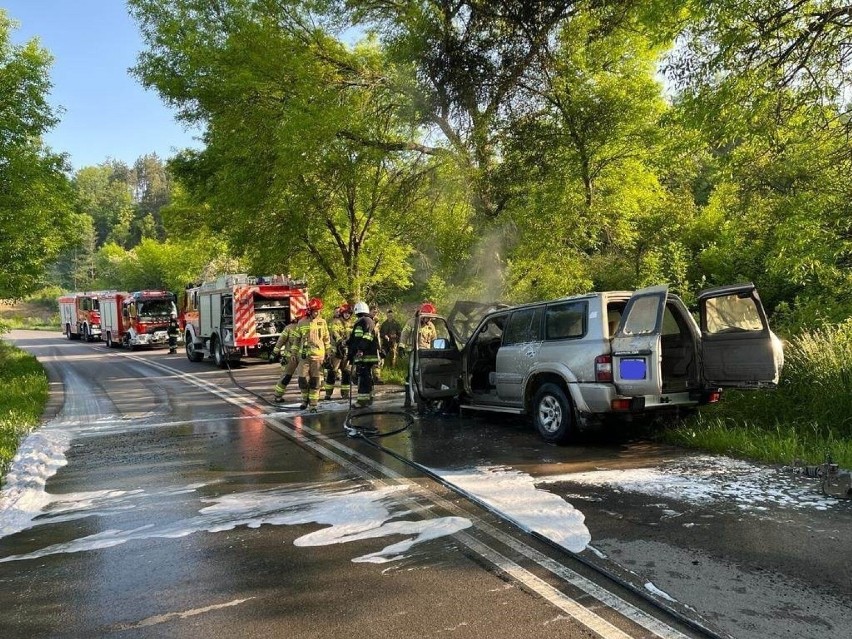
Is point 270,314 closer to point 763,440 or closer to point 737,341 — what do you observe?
point 737,341

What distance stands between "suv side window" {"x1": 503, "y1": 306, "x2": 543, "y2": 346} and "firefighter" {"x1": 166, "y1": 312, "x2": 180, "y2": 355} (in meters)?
22.4

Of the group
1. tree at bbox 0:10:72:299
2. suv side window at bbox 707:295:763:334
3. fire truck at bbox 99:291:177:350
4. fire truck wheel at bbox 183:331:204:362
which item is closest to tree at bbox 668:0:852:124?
suv side window at bbox 707:295:763:334

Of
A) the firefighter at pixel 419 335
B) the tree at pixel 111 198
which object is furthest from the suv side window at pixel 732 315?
the tree at pixel 111 198

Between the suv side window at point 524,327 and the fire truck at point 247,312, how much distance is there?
12847mm

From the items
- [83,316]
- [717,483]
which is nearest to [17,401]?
[717,483]

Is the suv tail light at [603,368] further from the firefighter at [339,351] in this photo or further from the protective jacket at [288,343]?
the firefighter at [339,351]

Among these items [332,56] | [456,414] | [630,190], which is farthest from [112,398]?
[630,190]

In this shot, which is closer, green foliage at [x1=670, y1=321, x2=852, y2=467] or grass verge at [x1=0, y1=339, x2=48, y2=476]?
green foliage at [x1=670, y1=321, x2=852, y2=467]

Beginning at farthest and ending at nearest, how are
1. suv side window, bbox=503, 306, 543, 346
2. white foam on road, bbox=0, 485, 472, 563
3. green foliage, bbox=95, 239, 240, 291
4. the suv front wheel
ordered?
green foliage, bbox=95, 239, 240, 291 → suv side window, bbox=503, 306, 543, 346 → the suv front wheel → white foam on road, bbox=0, 485, 472, 563

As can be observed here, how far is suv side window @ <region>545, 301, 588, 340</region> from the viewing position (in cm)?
713

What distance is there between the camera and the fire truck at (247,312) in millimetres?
19484

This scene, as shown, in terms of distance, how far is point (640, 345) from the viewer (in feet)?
21.1

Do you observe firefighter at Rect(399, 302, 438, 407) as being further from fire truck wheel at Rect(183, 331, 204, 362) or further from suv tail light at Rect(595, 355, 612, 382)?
fire truck wheel at Rect(183, 331, 204, 362)

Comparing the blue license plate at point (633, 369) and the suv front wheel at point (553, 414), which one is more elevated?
the blue license plate at point (633, 369)
